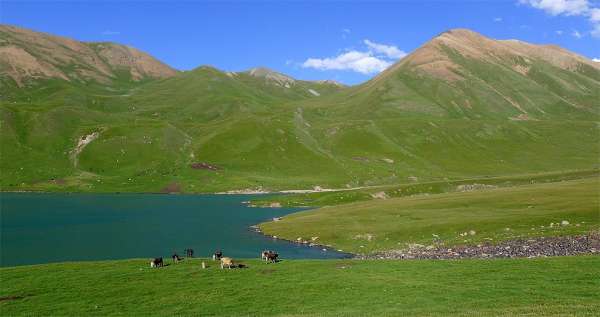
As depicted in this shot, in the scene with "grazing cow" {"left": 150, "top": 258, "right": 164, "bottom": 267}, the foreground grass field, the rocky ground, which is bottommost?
the rocky ground

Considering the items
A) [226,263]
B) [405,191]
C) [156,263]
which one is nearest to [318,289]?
[226,263]

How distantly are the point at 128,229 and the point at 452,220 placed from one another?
6564 cm

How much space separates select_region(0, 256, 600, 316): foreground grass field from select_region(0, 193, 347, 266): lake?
2227 cm

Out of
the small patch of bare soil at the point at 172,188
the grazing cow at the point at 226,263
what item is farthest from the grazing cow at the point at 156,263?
the small patch of bare soil at the point at 172,188

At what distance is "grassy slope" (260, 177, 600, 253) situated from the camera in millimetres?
66250

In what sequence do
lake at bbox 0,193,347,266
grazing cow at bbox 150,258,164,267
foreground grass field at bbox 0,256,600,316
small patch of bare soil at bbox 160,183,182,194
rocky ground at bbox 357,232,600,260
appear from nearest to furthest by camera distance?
foreground grass field at bbox 0,256,600,316 < grazing cow at bbox 150,258,164,267 < rocky ground at bbox 357,232,600,260 < lake at bbox 0,193,347,266 < small patch of bare soil at bbox 160,183,182,194

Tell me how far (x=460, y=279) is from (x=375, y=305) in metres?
10.6

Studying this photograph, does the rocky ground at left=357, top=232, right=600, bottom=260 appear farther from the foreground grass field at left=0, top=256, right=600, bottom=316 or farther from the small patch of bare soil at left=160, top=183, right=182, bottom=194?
the small patch of bare soil at left=160, top=183, right=182, bottom=194

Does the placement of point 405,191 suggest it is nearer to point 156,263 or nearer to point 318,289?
point 156,263

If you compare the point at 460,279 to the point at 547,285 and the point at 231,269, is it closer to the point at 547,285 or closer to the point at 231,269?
the point at 547,285

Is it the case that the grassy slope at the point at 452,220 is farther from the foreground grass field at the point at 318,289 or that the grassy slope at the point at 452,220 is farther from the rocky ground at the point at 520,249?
the foreground grass field at the point at 318,289

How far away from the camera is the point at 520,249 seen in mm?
55750

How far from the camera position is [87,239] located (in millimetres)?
84688

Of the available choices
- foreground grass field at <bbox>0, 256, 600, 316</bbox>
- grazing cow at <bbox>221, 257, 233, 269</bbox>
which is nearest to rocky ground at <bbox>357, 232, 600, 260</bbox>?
foreground grass field at <bbox>0, 256, 600, 316</bbox>
